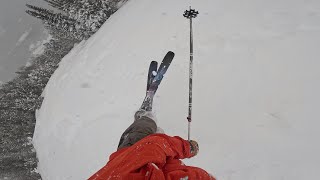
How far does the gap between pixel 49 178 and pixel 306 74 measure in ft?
20.1

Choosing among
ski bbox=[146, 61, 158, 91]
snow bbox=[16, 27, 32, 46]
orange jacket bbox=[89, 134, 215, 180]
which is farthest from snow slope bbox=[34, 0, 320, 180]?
snow bbox=[16, 27, 32, 46]

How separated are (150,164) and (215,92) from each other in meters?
3.84

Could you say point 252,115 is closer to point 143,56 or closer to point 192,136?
point 192,136

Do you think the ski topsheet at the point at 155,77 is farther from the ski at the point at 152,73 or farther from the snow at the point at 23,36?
the snow at the point at 23,36

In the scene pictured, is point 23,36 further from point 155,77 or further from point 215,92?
point 215,92

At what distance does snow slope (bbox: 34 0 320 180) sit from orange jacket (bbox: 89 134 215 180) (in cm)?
199

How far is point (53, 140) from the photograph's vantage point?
8.16 metres

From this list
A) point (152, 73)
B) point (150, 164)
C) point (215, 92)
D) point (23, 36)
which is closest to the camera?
point (150, 164)

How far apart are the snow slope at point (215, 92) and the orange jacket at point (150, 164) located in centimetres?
199

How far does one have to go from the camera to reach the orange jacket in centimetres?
250

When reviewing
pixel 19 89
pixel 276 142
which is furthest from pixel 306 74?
pixel 19 89

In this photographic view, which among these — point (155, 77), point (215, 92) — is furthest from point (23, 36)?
point (215, 92)

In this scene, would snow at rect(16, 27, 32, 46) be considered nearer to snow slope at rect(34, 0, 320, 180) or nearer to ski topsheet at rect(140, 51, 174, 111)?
snow slope at rect(34, 0, 320, 180)

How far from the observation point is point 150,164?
105 inches
